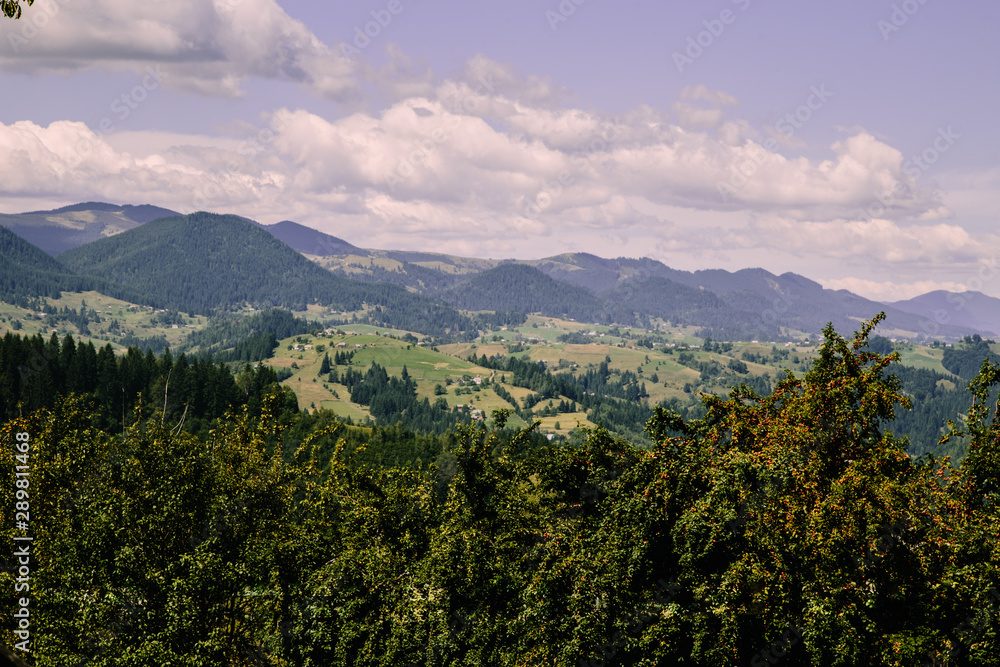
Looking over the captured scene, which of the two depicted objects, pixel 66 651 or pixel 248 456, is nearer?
pixel 66 651

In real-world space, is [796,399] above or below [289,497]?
above

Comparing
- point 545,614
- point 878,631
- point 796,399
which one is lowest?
point 545,614

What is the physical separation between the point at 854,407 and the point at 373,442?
130 m

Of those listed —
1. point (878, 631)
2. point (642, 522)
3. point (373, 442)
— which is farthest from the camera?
point (373, 442)

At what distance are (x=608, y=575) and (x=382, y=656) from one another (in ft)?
32.6

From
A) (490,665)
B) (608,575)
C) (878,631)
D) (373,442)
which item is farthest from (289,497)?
(373,442)

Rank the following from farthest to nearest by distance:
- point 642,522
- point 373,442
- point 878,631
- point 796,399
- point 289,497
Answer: point 373,442
point 289,497
point 796,399
point 642,522
point 878,631

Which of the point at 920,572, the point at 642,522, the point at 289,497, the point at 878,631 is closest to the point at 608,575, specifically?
the point at 642,522

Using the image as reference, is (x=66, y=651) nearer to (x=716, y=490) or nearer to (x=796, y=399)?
(x=716, y=490)

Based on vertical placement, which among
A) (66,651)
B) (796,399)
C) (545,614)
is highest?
(796,399)

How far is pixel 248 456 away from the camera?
33.4m

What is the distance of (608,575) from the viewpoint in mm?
22078

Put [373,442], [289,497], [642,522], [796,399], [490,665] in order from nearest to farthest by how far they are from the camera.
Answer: [642,522] → [490,665] → [796,399] → [289,497] → [373,442]

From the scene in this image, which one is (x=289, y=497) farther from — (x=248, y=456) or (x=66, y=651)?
(x=66, y=651)
